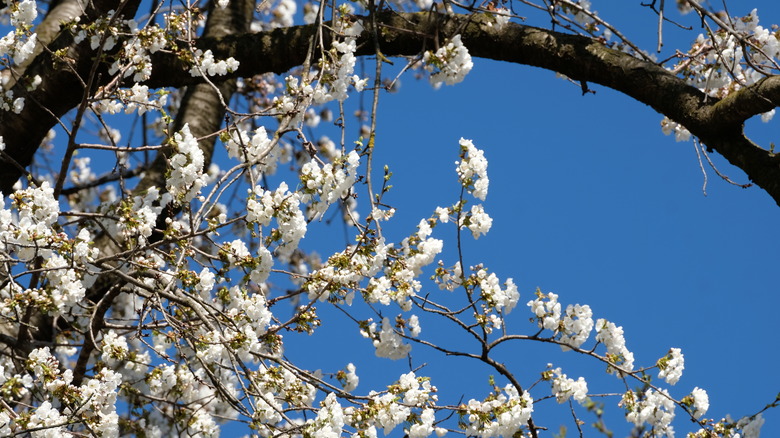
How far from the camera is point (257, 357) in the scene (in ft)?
10.8

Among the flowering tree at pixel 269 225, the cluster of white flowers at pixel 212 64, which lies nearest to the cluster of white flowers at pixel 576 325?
the flowering tree at pixel 269 225

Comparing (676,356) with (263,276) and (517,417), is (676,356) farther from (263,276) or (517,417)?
(263,276)

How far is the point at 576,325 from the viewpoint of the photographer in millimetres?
3848

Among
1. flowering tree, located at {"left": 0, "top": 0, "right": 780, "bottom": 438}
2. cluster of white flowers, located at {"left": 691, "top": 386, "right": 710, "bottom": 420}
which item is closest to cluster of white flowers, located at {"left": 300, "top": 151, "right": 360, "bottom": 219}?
flowering tree, located at {"left": 0, "top": 0, "right": 780, "bottom": 438}

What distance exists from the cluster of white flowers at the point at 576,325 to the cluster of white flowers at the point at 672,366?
1.12 ft

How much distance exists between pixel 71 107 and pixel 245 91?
210cm

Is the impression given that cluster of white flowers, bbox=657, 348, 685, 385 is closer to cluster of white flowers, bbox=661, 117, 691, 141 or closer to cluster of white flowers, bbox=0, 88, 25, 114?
cluster of white flowers, bbox=661, 117, 691, 141

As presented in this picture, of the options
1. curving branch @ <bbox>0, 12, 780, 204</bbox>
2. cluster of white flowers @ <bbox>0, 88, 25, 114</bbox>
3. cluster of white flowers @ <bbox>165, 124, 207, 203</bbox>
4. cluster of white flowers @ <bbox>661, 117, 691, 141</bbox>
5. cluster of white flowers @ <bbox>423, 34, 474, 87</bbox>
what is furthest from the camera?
cluster of white flowers @ <bbox>661, 117, 691, 141</bbox>

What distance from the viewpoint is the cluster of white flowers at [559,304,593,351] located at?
12.6 ft

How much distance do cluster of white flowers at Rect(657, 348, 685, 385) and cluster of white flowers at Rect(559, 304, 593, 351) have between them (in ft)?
1.12

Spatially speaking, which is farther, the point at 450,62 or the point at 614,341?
the point at 614,341

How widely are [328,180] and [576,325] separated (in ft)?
4.96

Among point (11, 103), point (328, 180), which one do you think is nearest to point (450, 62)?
point (328, 180)

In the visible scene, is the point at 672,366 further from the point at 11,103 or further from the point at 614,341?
the point at 11,103
